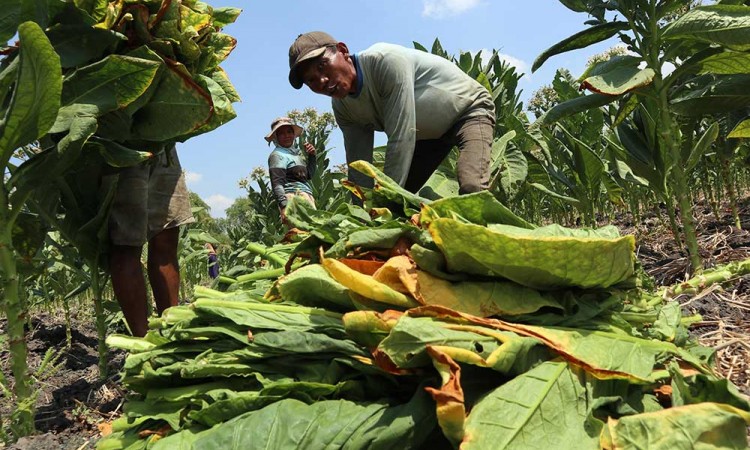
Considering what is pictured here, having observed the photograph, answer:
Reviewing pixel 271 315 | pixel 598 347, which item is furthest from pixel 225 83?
pixel 598 347

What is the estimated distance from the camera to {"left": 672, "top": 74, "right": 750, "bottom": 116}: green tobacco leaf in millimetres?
3041

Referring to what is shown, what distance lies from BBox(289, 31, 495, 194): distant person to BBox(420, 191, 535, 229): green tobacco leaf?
1.50 meters

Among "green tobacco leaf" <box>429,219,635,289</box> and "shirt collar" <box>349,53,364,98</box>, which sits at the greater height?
"shirt collar" <box>349,53,364,98</box>

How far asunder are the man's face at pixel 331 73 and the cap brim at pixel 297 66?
28mm

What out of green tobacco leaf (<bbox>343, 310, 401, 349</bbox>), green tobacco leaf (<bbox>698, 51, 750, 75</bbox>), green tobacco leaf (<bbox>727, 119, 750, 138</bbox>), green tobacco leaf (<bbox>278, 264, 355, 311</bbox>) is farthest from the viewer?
Result: green tobacco leaf (<bbox>727, 119, 750, 138</bbox>)

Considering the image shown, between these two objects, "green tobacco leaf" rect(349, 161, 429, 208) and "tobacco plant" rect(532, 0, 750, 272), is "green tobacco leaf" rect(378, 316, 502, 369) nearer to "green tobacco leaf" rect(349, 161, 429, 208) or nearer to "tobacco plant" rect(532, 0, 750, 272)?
"green tobacco leaf" rect(349, 161, 429, 208)

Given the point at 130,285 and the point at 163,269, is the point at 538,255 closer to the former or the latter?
the point at 130,285

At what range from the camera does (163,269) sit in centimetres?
313

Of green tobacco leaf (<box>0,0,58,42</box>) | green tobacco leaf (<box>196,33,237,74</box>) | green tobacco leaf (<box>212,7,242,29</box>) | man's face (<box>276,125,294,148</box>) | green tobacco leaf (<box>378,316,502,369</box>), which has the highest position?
green tobacco leaf (<box>212,7,242,29</box>)

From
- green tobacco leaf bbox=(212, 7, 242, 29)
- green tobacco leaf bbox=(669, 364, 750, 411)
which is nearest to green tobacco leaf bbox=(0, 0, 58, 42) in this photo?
green tobacco leaf bbox=(212, 7, 242, 29)

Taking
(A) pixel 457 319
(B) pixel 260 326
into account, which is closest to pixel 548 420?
(A) pixel 457 319

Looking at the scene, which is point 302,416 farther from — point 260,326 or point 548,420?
point 548,420

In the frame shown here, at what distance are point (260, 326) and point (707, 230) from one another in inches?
154

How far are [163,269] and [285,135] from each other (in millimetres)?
3527
